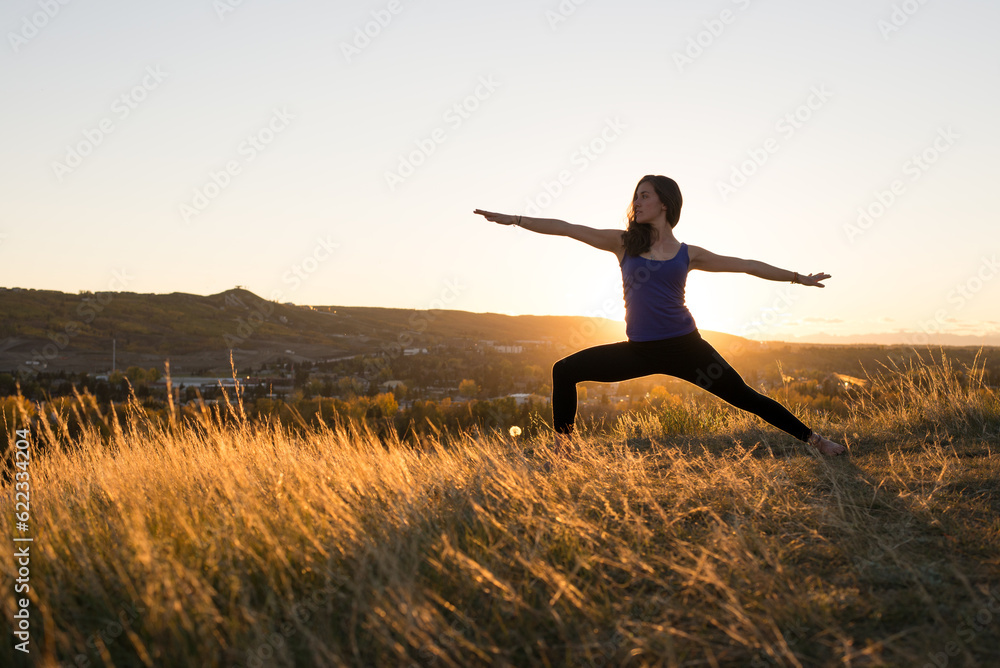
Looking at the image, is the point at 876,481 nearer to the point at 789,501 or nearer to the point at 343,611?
the point at 789,501

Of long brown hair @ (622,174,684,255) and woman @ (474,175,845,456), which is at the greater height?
long brown hair @ (622,174,684,255)

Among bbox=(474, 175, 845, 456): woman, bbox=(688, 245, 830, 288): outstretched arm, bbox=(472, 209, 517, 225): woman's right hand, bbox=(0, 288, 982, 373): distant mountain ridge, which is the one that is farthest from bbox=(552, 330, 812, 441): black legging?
bbox=(0, 288, 982, 373): distant mountain ridge

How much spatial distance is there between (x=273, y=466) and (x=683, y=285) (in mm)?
2970

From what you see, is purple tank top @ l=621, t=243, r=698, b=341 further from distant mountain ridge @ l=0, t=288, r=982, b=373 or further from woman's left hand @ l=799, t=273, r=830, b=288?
distant mountain ridge @ l=0, t=288, r=982, b=373

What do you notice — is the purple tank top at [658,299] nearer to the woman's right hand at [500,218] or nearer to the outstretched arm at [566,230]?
the outstretched arm at [566,230]

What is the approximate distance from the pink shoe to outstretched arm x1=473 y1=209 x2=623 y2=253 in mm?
1949

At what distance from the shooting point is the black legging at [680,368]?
416cm

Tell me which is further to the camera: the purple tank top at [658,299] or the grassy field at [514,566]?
the purple tank top at [658,299]

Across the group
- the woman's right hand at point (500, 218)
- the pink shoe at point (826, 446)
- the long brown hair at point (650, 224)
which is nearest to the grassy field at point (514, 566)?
the pink shoe at point (826, 446)

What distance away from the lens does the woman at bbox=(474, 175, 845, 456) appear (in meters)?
4.16

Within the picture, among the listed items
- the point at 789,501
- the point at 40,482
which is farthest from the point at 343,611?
the point at 40,482

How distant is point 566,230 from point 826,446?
2.40 m

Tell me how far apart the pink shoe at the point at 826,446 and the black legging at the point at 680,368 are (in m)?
0.08

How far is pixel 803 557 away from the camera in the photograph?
2389 millimetres
